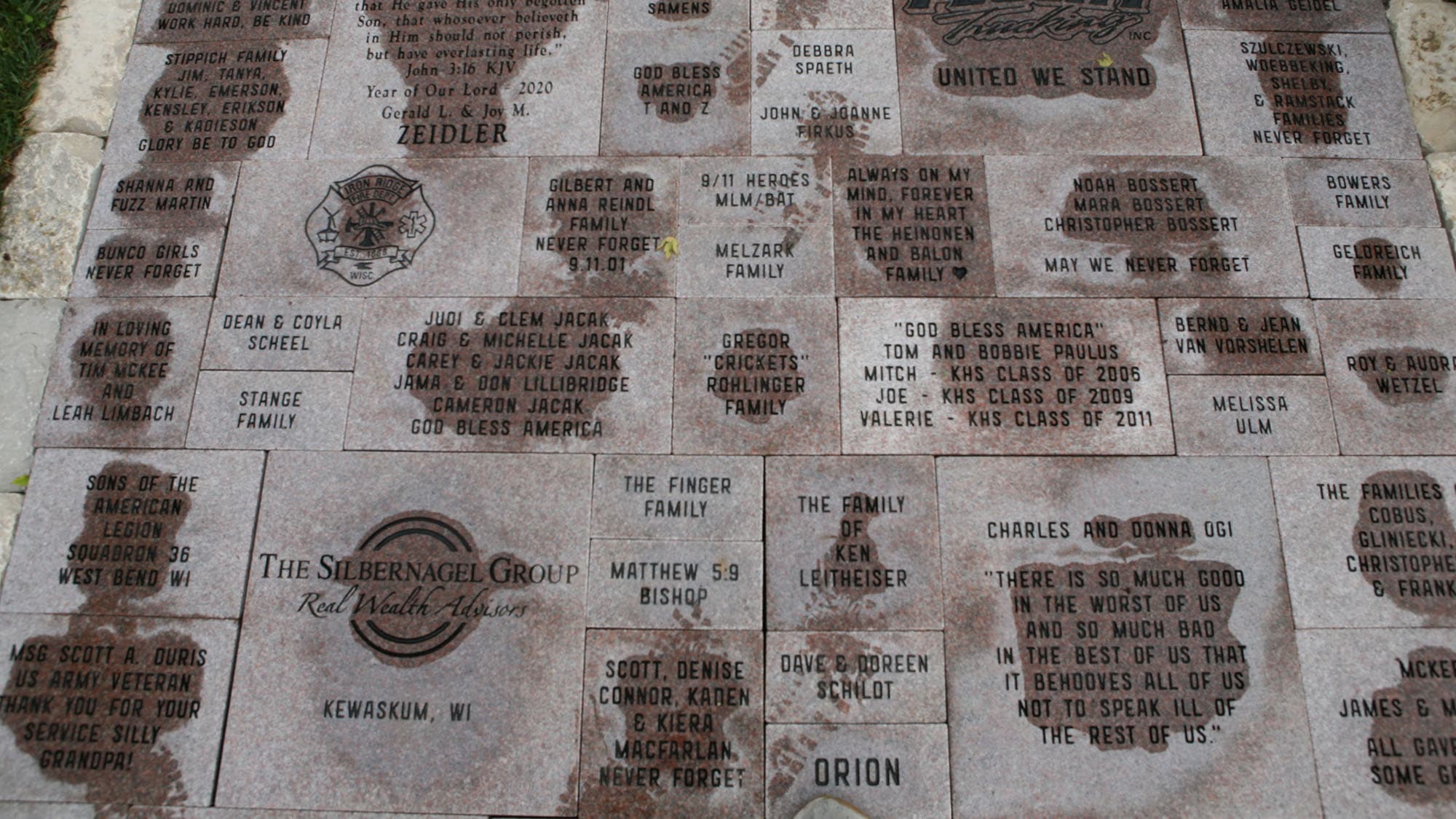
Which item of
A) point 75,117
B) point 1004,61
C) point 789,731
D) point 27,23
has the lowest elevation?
point 789,731

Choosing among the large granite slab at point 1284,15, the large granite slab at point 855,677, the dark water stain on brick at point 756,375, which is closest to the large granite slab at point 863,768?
the large granite slab at point 855,677

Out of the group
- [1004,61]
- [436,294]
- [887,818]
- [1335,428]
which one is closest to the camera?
[887,818]

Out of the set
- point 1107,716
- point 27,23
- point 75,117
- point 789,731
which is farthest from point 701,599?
point 27,23

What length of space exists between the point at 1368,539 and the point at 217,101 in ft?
34.0

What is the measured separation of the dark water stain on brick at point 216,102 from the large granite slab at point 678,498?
4540 millimetres

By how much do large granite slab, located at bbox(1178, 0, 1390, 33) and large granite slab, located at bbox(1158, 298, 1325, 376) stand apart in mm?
2773

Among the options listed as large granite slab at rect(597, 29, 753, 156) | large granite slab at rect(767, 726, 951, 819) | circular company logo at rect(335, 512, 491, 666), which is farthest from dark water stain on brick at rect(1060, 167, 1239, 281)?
circular company logo at rect(335, 512, 491, 666)

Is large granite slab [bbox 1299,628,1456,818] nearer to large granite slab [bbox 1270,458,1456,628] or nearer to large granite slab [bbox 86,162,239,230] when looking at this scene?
large granite slab [bbox 1270,458,1456,628]

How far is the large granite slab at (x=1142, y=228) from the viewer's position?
283 inches

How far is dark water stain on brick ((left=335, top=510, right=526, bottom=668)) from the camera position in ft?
21.2

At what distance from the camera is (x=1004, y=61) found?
25.7ft

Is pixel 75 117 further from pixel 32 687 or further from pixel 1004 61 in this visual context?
pixel 1004 61

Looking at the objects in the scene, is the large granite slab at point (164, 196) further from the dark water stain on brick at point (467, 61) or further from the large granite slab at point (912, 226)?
the large granite slab at point (912, 226)

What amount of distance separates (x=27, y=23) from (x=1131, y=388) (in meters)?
10.5
